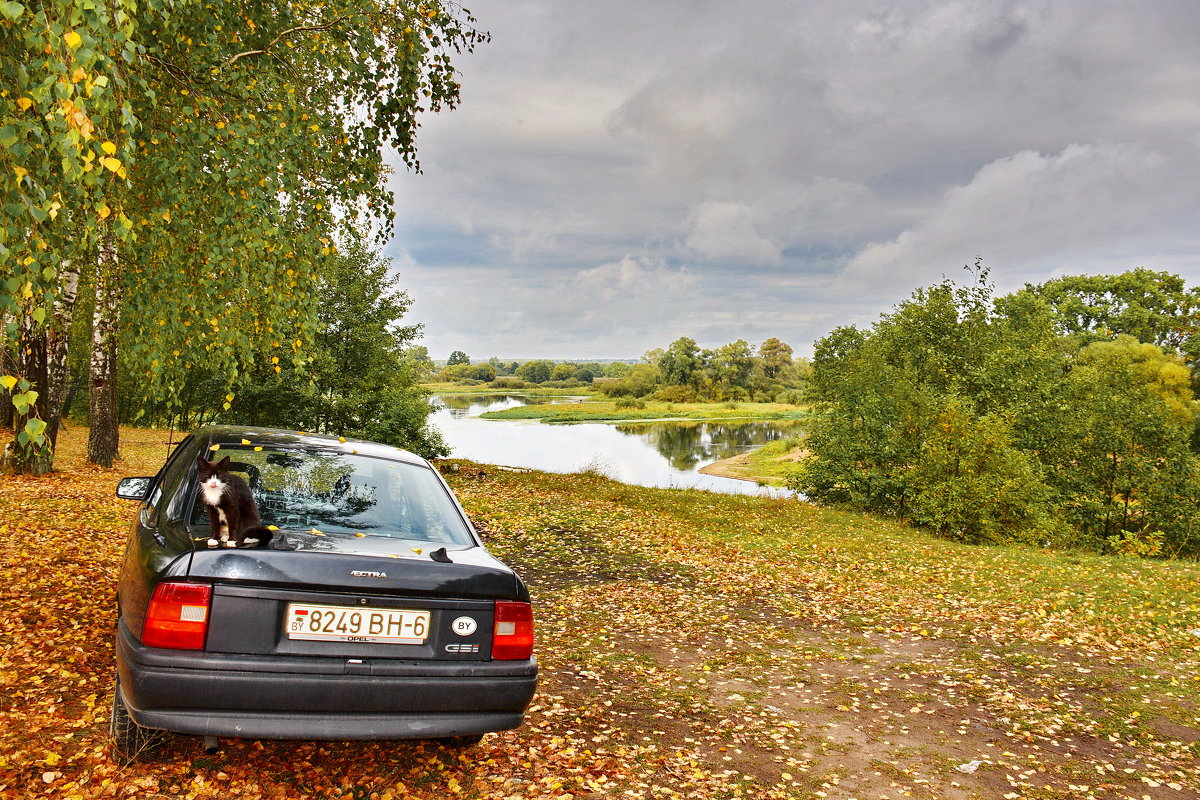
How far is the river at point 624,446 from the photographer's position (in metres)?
37.4

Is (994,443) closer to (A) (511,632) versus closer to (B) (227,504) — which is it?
(A) (511,632)

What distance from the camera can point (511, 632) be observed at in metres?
3.46

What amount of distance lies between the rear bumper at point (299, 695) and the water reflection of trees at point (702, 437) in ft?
138

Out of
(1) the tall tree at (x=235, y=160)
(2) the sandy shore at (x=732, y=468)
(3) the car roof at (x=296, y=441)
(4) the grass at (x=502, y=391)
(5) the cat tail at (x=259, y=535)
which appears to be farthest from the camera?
(4) the grass at (x=502, y=391)

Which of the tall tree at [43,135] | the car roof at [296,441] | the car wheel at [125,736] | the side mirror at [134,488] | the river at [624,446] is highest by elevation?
the tall tree at [43,135]

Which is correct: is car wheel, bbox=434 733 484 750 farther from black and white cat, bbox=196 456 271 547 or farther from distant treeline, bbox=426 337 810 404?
distant treeline, bbox=426 337 810 404

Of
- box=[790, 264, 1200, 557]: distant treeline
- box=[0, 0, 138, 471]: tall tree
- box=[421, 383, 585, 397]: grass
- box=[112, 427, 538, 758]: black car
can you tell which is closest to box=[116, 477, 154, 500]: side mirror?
box=[112, 427, 538, 758]: black car

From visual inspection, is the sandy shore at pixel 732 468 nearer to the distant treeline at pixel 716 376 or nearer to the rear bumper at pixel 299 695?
the rear bumper at pixel 299 695

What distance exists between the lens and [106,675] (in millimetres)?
4555

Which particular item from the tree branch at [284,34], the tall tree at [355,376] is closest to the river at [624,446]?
the tall tree at [355,376]

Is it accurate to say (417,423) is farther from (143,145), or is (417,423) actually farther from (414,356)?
(143,145)

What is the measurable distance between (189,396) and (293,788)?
2292cm

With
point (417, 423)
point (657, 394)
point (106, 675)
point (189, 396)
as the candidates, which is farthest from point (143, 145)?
point (657, 394)

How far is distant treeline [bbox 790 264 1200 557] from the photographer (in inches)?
742
